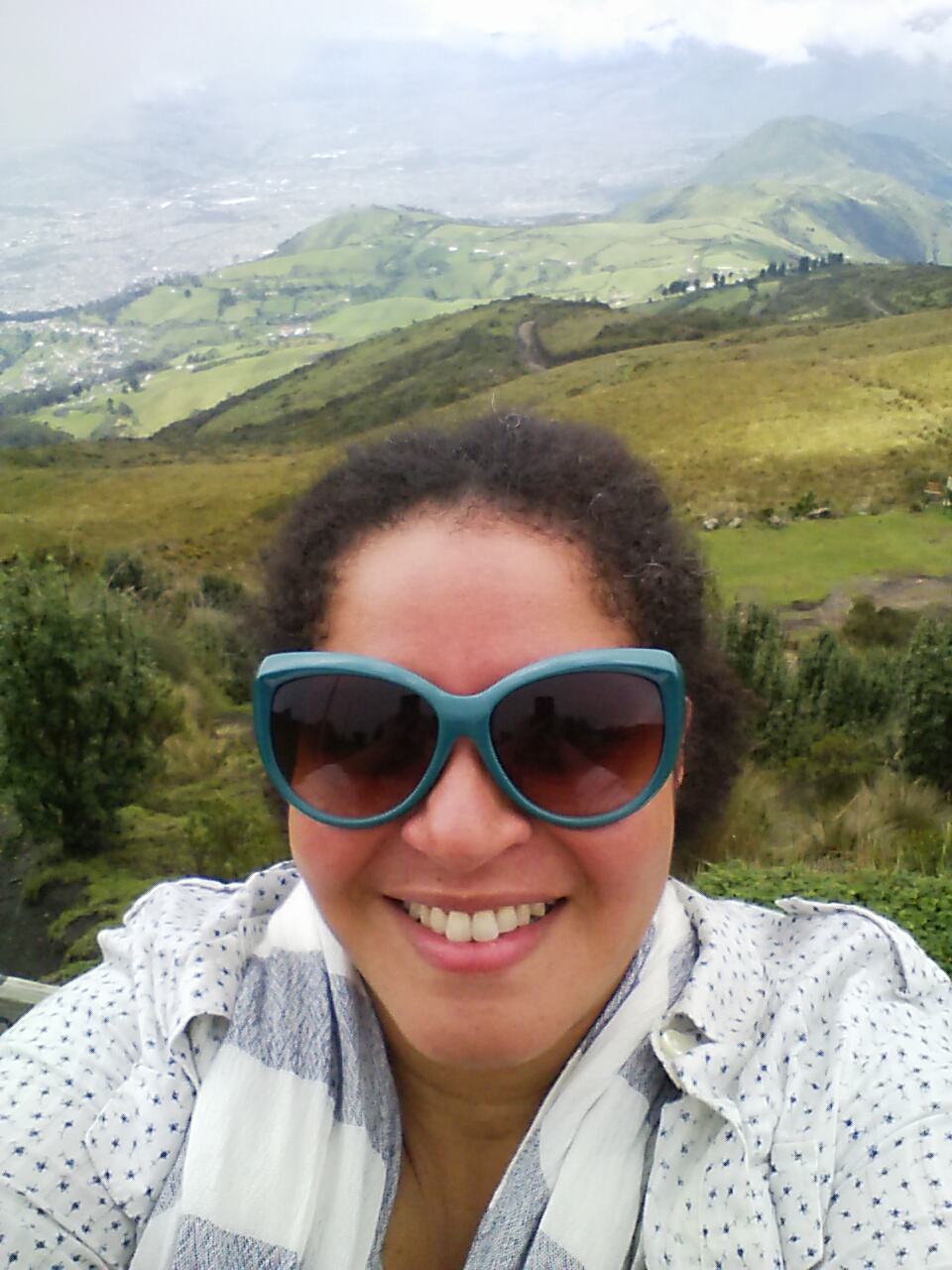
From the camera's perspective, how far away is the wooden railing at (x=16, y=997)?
3143 millimetres

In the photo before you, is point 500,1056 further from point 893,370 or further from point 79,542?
point 893,370

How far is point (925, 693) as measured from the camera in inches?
303

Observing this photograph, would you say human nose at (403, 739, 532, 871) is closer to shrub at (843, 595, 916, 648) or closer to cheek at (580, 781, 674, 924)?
cheek at (580, 781, 674, 924)

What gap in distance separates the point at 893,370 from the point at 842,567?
35.2m

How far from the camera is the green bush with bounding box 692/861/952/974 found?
3779mm

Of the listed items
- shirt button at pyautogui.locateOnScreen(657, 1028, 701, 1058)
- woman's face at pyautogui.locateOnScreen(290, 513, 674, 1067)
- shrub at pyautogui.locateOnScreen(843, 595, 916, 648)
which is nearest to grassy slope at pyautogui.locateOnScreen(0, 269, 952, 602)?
woman's face at pyautogui.locateOnScreen(290, 513, 674, 1067)

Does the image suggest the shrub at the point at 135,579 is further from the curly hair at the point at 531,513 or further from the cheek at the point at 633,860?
the cheek at the point at 633,860

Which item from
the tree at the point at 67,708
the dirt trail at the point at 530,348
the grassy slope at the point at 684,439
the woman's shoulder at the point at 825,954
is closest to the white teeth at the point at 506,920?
the woman's shoulder at the point at 825,954

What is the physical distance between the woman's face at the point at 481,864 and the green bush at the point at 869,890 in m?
2.96

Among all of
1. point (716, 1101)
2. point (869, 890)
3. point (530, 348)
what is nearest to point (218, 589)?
point (869, 890)

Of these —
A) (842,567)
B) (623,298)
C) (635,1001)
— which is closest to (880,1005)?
(635,1001)

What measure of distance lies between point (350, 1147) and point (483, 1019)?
40 cm

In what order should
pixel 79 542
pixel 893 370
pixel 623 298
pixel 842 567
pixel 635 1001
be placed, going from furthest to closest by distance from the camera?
pixel 623 298, pixel 893 370, pixel 79 542, pixel 842 567, pixel 635 1001

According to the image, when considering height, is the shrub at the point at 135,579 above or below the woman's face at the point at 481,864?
below
